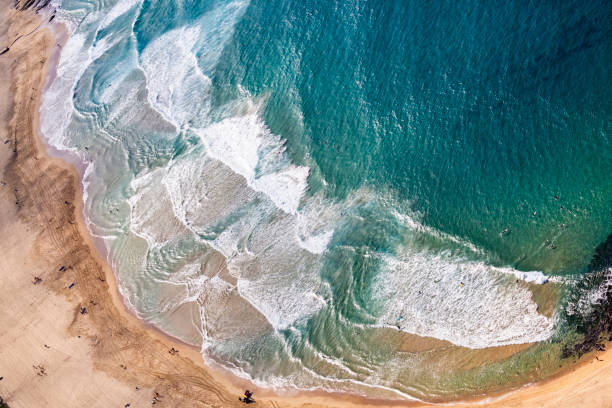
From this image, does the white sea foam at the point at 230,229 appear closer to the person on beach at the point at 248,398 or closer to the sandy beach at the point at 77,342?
the person on beach at the point at 248,398

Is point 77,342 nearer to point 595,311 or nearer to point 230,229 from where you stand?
point 230,229

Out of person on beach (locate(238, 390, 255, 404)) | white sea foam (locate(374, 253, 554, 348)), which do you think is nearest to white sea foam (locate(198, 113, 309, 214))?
white sea foam (locate(374, 253, 554, 348))

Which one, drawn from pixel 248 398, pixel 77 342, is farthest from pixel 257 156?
pixel 77 342

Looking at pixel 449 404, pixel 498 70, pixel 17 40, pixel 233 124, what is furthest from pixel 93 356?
pixel 17 40

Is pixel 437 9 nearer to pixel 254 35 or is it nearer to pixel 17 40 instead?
pixel 254 35

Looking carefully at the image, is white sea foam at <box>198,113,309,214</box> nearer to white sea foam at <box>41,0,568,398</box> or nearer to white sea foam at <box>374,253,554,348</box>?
white sea foam at <box>41,0,568,398</box>

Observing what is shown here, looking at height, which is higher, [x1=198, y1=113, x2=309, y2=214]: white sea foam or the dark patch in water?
[x1=198, y1=113, x2=309, y2=214]: white sea foam
